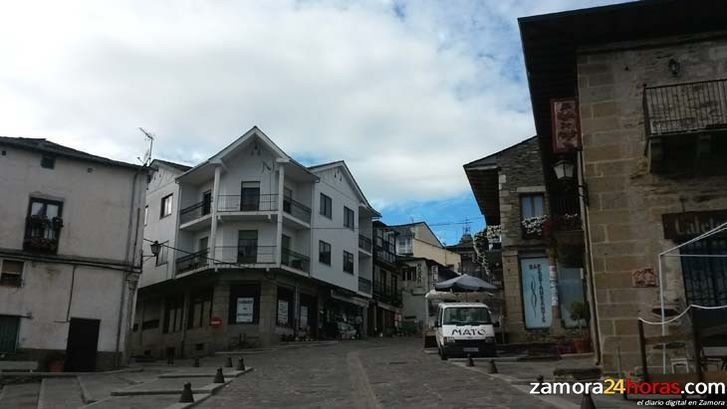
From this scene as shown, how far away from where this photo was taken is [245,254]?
120 ft

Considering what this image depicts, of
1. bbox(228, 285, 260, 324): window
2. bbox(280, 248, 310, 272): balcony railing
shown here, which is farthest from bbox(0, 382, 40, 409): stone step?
bbox(280, 248, 310, 272): balcony railing

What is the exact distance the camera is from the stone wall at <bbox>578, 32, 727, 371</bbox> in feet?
41.9

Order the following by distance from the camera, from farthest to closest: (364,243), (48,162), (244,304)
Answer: (364,243), (244,304), (48,162)

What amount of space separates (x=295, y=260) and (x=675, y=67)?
2673cm

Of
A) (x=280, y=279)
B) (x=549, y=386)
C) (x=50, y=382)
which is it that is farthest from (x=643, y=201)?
(x=280, y=279)

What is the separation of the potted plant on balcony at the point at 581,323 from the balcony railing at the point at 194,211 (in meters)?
22.3

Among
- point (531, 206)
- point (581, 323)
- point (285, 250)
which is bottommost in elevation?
point (581, 323)

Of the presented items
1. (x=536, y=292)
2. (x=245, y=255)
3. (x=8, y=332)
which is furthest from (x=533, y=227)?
(x=8, y=332)

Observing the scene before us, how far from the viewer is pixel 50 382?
2106cm

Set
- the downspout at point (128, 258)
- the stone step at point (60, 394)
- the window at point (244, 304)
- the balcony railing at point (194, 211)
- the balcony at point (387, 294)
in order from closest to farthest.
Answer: the stone step at point (60, 394) → the downspout at point (128, 258) → the window at point (244, 304) → the balcony railing at point (194, 211) → the balcony at point (387, 294)

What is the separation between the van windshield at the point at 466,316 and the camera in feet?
70.9

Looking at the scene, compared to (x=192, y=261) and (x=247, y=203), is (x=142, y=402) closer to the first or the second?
(x=247, y=203)

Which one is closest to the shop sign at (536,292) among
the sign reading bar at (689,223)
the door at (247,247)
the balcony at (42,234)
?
the sign reading bar at (689,223)

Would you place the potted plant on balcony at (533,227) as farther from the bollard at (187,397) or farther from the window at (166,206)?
the window at (166,206)
